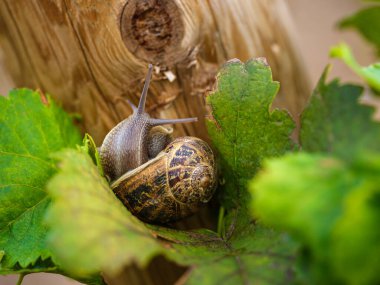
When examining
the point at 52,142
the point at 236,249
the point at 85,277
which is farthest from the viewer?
the point at 52,142

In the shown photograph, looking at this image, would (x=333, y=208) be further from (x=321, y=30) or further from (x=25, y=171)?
(x=321, y=30)

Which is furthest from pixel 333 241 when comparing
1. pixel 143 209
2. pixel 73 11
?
pixel 73 11

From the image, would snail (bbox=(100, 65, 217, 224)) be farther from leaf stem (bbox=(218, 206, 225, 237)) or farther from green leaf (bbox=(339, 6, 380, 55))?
green leaf (bbox=(339, 6, 380, 55))

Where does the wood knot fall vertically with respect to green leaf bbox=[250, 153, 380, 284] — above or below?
above

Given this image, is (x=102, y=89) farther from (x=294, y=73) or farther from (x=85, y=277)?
(x=294, y=73)

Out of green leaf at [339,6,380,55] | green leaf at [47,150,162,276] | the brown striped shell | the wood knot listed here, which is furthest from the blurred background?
green leaf at [47,150,162,276]

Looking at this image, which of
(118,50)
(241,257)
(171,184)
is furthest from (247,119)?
(118,50)

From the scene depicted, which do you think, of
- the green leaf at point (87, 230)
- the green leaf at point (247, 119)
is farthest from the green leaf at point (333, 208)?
the green leaf at point (247, 119)

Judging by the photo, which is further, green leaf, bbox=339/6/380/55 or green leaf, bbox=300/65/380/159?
green leaf, bbox=339/6/380/55
